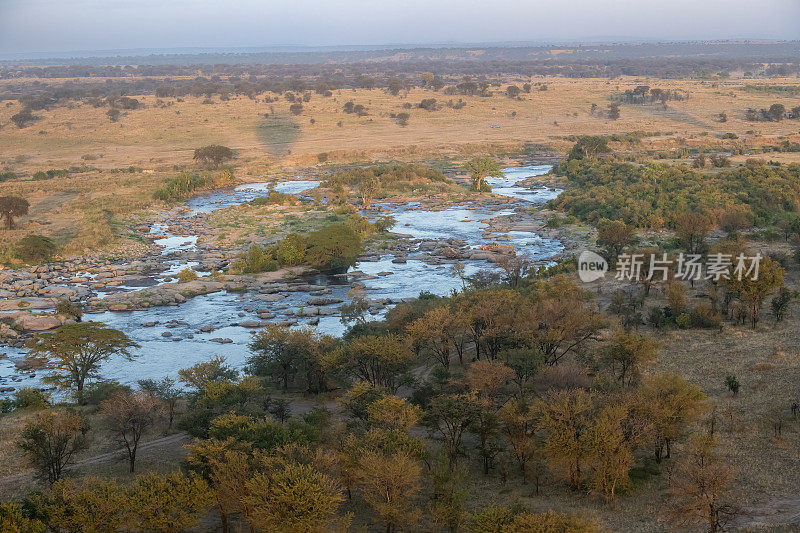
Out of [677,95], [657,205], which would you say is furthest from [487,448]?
[677,95]

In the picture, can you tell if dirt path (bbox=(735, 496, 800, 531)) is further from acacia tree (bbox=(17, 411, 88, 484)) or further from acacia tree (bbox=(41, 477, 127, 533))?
acacia tree (bbox=(17, 411, 88, 484))

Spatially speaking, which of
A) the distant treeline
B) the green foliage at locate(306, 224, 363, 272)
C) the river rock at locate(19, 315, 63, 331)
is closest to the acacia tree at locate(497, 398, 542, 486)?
the river rock at locate(19, 315, 63, 331)

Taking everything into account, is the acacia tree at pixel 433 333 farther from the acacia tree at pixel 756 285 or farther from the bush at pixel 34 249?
the bush at pixel 34 249

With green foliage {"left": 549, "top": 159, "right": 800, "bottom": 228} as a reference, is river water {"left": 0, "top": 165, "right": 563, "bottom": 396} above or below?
below

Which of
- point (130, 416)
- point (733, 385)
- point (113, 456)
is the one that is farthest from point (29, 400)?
point (733, 385)

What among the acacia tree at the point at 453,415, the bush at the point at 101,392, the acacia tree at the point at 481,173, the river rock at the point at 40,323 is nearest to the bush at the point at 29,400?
the bush at the point at 101,392

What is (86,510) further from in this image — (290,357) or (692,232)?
(692,232)

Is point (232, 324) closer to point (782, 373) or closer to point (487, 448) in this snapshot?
point (487, 448)
